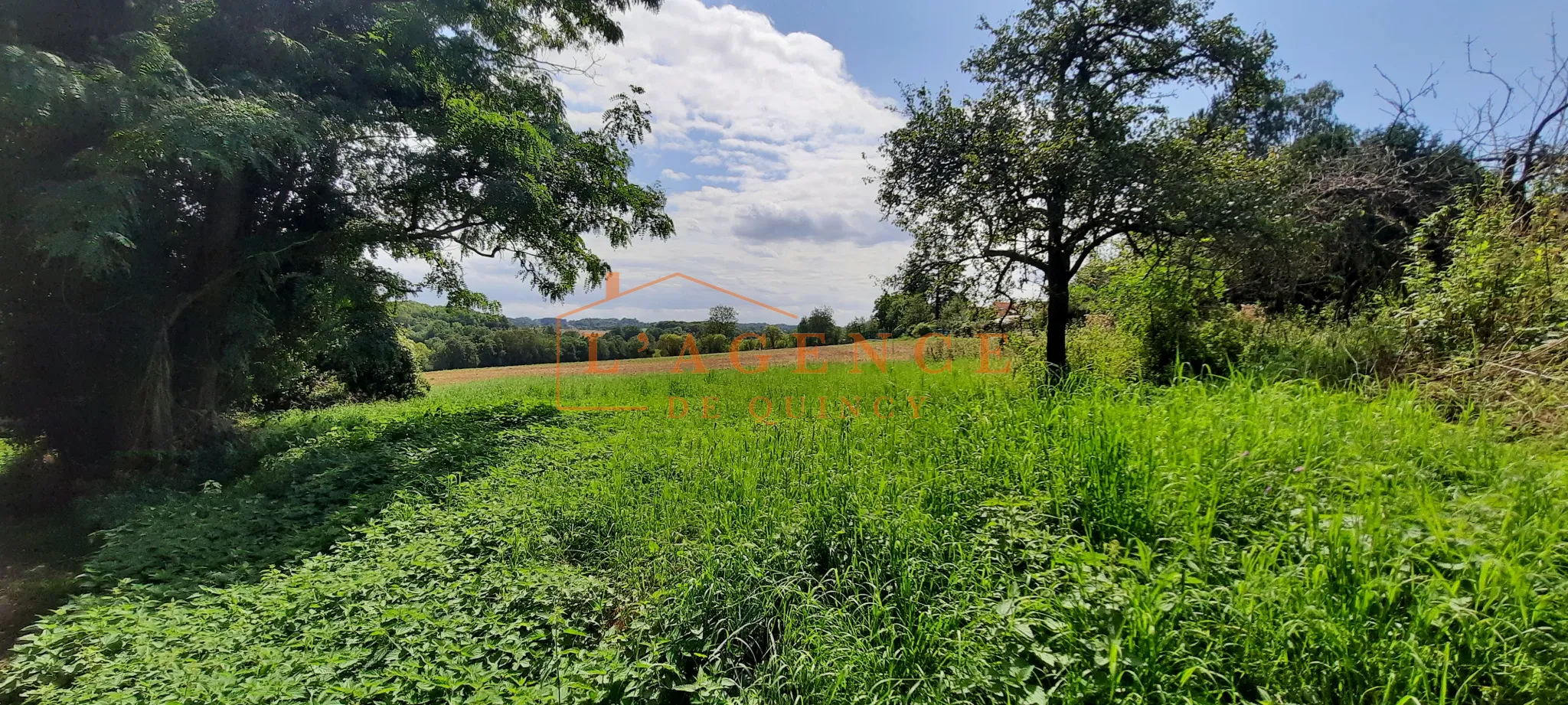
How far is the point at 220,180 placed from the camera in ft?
19.1

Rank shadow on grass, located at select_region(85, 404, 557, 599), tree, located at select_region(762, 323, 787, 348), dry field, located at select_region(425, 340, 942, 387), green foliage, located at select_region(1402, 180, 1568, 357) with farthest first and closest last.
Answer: tree, located at select_region(762, 323, 787, 348)
dry field, located at select_region(425, 340, 942, 387)
green foliage, located at select_region(1402, 180, 1568, 357)
shadow on grass, located at select_region(85, 404, 557, 599)

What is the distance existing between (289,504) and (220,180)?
4337 mm

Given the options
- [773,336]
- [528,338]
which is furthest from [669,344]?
[528,338]

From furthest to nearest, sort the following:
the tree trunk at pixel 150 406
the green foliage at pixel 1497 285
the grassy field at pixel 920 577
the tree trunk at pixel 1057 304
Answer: the tree trunk at pixel 1057 304 < the tree trunk at pixel 150 406 < the green foliage at pixel 1497 285 < the grassy field at pixel 920 577

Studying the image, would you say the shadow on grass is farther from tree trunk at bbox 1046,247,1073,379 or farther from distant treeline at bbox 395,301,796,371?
tree trunk at bbox 1046,247,1073,379

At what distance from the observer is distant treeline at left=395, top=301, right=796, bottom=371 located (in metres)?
11.8

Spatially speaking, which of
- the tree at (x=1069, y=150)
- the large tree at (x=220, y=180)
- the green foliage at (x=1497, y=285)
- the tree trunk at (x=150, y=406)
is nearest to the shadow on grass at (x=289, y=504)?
the tree trunk at (x=150, y=406)

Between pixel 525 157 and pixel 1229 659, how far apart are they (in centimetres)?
821

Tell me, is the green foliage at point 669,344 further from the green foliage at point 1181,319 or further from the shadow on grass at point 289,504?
the green foliage at point 1181,319

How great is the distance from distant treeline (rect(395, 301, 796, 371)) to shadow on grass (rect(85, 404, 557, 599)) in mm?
3842

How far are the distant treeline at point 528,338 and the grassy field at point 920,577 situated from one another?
24.5ft

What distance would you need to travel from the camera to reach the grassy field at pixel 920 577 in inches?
65.6

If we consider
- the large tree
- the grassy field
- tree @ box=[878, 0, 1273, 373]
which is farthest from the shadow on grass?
tree @ box=[878, 0, 1273, 373]

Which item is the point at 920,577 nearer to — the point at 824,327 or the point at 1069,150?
the point at 1069,150
